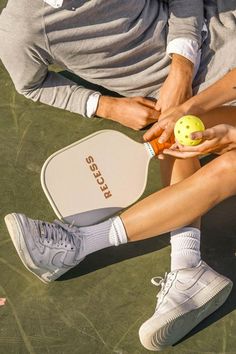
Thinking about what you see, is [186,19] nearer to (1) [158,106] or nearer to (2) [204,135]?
(1) [158,106]

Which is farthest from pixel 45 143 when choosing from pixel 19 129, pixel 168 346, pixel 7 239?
pixel 168 346

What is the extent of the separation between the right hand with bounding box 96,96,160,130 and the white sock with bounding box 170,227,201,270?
1.27ft

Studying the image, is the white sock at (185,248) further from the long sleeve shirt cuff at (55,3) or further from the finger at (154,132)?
the long sleeve shirt cuff at (55,3)

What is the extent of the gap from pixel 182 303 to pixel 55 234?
38 centimetres

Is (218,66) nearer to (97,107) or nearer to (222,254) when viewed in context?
(97,107)

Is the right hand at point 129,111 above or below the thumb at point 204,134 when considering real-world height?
below

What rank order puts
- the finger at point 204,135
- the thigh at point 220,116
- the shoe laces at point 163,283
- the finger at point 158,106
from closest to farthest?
the finger at point 204,135
the shoe laces at point 163,283
the thigh at point 220,116
the finger at point 158,106

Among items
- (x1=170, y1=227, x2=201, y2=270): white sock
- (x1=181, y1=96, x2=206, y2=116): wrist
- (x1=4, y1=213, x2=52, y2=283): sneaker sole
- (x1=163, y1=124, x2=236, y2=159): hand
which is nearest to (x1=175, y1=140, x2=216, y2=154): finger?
(x1=163, y1=124, x2=236, y2=159): hand

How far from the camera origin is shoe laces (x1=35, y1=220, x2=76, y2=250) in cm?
168

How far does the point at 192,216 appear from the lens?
1.67m

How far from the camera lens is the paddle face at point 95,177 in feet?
6.15

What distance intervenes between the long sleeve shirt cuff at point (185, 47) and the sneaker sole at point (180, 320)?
64cm

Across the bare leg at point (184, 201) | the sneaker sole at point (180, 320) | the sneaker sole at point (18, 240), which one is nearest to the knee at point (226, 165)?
the bare leg at point (184, 201)

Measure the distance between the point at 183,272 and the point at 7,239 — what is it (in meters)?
0.53
